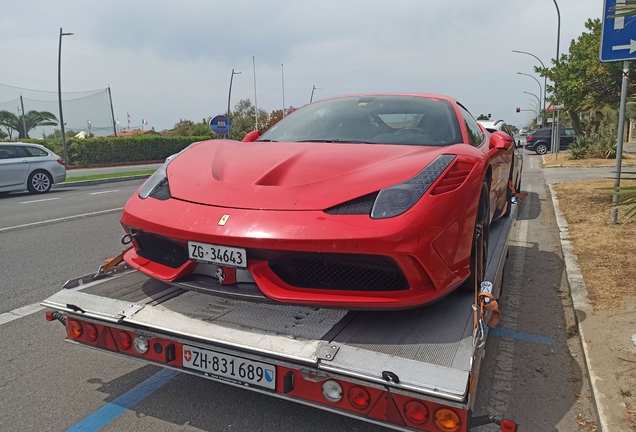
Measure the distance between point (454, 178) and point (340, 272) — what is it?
0.73 metres

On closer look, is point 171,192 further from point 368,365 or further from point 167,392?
point 368,365

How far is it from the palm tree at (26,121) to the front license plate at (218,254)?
3598 centimetres

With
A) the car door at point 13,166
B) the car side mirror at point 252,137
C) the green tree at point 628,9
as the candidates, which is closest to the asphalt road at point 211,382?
the car side mirror at point 252,137

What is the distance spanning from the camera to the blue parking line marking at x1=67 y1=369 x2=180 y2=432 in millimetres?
2559

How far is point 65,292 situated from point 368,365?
1.80 meters

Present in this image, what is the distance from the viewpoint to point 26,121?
115 ft

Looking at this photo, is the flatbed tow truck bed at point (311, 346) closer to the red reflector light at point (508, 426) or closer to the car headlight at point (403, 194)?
the red reflector light at point (508, 426)

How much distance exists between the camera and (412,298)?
229cm

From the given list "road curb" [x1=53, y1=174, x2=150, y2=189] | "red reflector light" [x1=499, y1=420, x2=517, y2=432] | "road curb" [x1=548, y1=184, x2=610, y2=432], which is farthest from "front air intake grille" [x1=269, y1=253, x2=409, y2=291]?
"road curb" [x1=53, y1=174, x2=150, y2=189]

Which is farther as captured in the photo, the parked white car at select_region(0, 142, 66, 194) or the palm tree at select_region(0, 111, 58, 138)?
the palm tree at select_region(0, 111, 58, 138)

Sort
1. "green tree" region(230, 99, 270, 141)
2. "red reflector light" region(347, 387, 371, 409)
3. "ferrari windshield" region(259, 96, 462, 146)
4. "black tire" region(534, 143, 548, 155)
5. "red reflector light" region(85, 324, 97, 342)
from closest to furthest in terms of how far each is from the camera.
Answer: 1. "red reflector light" region(347, 387, 371, 409)
2. "red reflector light" region(85, 324, 97, 342)
3. "ferrari windshield" region(259, 96, 462, 146)
4. "black tire" region(534, 143, 548, 155)
5. "green tree" region(230, 99, 270, 141)

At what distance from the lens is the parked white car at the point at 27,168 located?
1306cm

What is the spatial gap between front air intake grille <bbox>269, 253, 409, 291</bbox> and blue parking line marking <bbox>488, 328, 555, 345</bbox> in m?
1.80

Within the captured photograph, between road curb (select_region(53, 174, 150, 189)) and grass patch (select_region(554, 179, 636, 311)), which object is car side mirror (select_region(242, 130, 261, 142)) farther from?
road curb (select_region(53, 174, 150, 189))
